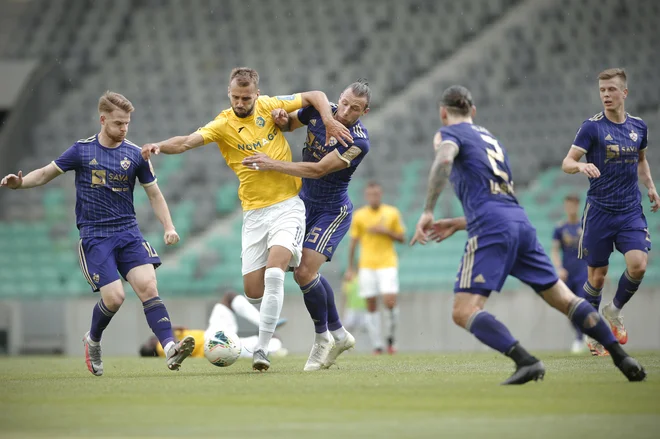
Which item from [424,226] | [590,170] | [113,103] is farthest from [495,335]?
[113,103]

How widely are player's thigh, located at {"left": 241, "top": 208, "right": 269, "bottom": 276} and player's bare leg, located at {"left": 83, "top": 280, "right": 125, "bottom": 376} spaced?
1.10 m

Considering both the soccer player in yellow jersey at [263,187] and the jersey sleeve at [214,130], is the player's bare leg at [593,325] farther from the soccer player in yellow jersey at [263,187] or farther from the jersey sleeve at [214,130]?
the jersey sleeve at [214,130]

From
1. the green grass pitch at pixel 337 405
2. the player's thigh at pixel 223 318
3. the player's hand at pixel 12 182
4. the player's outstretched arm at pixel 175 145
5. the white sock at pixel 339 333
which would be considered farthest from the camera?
the player's thigh at pixel 223 318

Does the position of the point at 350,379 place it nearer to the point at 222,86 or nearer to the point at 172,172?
the point at 172,172

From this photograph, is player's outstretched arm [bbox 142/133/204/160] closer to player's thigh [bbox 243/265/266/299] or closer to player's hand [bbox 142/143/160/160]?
player's hand [bbox 142/143/160/160]

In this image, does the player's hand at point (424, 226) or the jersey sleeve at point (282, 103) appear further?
the jersey sleeve at point (282, 103)

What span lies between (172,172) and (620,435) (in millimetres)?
18789

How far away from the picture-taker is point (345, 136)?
8.85 m

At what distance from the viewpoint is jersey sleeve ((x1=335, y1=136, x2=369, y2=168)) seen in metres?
8.93

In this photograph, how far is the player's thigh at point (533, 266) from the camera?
720 cm

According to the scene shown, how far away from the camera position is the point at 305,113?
9344 millimetres

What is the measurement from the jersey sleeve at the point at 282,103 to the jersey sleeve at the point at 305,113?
5 cm

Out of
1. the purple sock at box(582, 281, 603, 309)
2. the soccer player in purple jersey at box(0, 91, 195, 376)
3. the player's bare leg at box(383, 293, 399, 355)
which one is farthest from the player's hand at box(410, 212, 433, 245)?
the player's bare leg at box(383, 293, 399, 355)

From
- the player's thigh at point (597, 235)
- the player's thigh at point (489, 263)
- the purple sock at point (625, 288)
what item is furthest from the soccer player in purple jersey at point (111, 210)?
the purple sock at point (625, 288)
